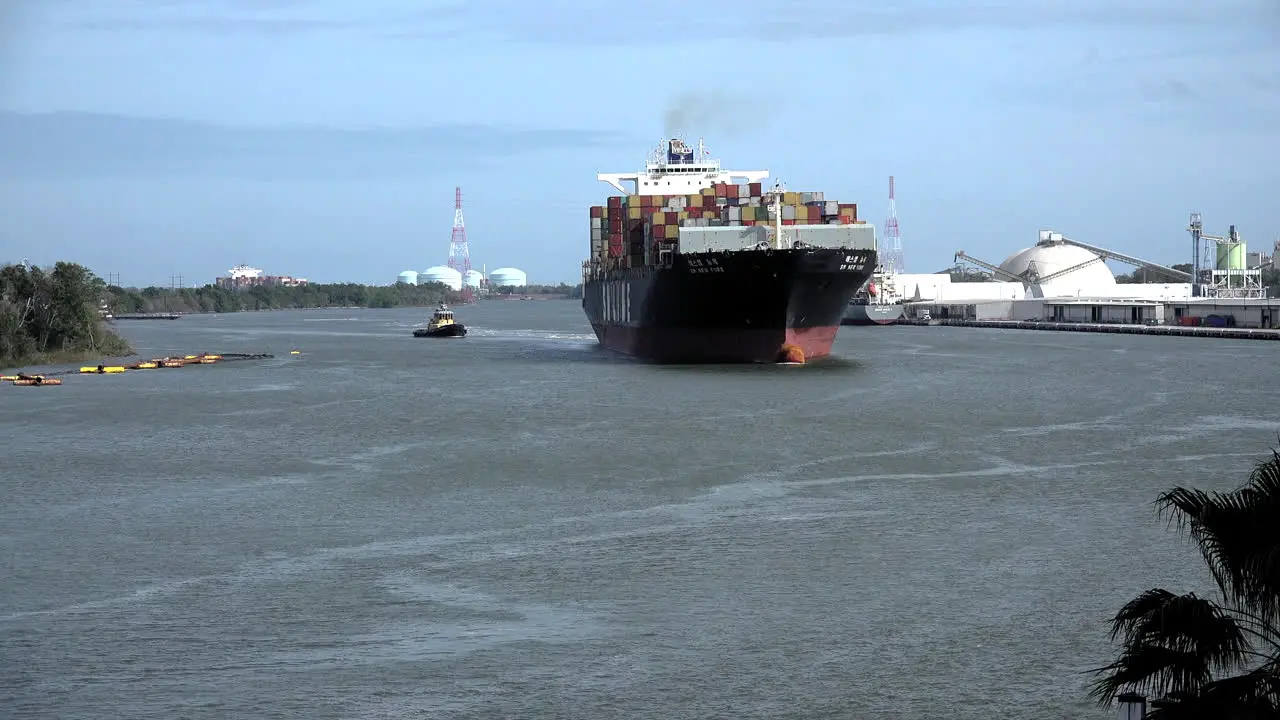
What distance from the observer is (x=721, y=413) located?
132 ft

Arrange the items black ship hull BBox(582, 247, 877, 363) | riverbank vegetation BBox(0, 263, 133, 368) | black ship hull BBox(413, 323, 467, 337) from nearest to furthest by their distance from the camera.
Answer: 1. black ship hull BBox(582, 247, 877, 363)
2. riverbank vegetation BBox(0, 263, 133, 368)
3. black ship hull BBox(413, 323, 467, 337)

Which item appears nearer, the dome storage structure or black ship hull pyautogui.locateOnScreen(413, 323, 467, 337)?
black ship hull pyautogui.locateOnScreen(413, 323, 467, 337)

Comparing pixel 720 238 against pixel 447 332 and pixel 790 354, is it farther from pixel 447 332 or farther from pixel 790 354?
pixel 447 332

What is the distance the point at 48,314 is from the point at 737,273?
112ft

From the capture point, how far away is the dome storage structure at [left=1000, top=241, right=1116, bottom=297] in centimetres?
13925

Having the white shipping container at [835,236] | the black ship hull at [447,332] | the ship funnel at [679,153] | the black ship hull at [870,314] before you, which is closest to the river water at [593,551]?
the white shipping container at [835,236]

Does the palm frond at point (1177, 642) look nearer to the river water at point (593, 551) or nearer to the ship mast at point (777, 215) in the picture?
the river water at point (593, 551)

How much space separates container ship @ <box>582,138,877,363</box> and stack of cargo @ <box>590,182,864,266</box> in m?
0.05

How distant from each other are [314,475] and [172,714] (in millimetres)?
16033

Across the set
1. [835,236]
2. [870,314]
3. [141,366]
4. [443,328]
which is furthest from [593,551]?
[870,314]

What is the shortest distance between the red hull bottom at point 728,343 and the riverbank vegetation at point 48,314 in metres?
25.9

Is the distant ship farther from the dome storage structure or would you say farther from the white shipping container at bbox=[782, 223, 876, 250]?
the white shipping container at bbox=[782, 223, 876, 250]

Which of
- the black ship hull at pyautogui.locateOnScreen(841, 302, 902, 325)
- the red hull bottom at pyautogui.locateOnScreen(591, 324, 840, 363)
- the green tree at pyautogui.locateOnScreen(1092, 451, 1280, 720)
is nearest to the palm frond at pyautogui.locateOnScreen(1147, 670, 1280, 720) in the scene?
the green tree at pyautogui.locateOnScreen(1092, 451, 1280, 720)

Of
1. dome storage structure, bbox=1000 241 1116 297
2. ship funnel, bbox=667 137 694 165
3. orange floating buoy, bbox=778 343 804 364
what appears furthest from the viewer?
dome storage structure, bbox=1000 241 1116 297
